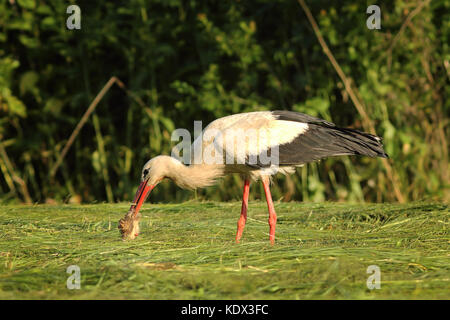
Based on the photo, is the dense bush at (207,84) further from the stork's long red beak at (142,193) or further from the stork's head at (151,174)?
the stork's long red beak at (142,193)

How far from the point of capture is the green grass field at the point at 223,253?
291 cm

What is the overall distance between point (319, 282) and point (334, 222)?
187 cm

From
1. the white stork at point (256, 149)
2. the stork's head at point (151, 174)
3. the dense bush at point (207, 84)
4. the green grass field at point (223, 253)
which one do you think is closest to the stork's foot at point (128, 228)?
the green grass field at point (223, 253)

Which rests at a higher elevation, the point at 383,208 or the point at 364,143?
the point at 364,143

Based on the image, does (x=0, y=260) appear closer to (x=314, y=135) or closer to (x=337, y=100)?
(x=314, y=135)

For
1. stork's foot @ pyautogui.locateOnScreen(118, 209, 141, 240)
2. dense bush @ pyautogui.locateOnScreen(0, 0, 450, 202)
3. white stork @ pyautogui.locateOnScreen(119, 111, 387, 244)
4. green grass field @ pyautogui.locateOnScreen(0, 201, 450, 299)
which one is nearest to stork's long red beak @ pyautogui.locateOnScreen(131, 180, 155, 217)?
white stork @ pyautogui.locateOnScreen(119, 111, 387, 244)

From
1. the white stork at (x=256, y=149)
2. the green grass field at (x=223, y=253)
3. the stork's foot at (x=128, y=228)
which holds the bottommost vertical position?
the green grass field at (x=223, y=253)

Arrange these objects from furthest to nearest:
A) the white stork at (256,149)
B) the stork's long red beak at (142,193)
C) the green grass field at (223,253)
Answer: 1. the white stork at (256,149)
2. the stork's long red beak at (142,193)
3. the green grass field at (223,253)

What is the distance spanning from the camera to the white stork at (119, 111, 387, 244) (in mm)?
4918

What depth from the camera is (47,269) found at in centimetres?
323

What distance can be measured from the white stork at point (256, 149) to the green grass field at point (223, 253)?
0.33 m

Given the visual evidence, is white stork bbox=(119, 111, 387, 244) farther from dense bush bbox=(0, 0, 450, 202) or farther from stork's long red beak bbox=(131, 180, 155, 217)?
dense bush bbox=(0, 0, 450, 202)

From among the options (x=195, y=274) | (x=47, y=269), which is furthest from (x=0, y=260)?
(x=195, y=274)
